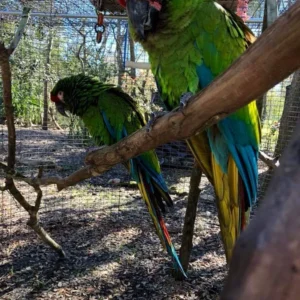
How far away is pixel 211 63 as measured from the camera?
1083mm

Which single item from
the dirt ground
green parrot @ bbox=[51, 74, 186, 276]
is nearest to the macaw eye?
green parrot @ bbox=[51, 74, 186, 276]

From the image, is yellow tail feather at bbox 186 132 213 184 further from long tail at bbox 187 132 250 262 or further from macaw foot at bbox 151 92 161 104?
macaw foot at bbox 151 92 161 104

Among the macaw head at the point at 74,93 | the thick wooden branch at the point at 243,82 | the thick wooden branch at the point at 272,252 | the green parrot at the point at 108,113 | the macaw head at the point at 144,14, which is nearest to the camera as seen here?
the thick wooden branch at the point at 272,252

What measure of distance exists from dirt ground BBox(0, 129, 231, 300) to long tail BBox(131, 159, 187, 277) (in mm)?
350

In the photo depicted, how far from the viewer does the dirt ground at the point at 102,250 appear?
1.68 meters

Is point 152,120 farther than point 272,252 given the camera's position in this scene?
Yes

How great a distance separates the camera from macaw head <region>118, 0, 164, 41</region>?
3.47 feet

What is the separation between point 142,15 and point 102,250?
1.35 m

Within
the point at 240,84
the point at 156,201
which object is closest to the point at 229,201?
the point at 156,201

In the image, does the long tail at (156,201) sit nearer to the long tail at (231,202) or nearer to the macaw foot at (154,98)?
the long tail at (231,202)

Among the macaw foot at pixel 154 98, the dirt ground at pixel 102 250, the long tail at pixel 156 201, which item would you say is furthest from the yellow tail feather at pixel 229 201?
the macaw foot at pixel 154 98

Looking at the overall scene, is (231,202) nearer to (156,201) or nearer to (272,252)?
(156,201)

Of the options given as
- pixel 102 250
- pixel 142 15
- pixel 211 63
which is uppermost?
pixel 142 15

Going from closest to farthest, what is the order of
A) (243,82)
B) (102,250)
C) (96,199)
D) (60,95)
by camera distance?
1. (243,82)
2. (60,95)
3. (102,250)
4. (96,199)
